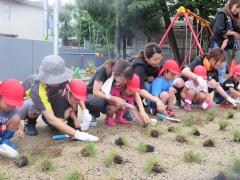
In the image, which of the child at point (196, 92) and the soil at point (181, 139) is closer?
the soil at point (181, 139)

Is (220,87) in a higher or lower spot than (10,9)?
lower

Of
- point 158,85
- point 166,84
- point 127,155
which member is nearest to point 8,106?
point 127,155

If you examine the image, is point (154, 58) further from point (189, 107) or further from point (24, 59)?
point (24, 59)

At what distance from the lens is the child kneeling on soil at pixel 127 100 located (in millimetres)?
4242

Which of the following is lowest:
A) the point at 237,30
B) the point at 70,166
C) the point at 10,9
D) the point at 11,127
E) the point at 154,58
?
the point at 70,166

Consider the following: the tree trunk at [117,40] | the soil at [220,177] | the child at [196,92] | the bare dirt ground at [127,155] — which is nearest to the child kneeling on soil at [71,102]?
the bare dirt ground at [127,155]

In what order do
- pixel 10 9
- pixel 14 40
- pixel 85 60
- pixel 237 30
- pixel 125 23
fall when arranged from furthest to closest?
pixel 10 9
pixel 85 60
pixel 125 23
pixel 14 40
pixel 237 30

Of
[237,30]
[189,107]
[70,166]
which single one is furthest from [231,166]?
[237,30]

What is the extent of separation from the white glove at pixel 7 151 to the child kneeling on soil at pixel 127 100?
1.42 meters

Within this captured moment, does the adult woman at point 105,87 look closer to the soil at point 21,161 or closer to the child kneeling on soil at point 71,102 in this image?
the child kneeling on soil at point 71,102

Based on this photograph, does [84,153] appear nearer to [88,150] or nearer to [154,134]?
[88,150]

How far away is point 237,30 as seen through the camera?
6137mm

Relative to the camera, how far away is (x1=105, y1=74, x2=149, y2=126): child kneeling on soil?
4242 millimetres

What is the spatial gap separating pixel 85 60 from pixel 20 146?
65.9 feet
